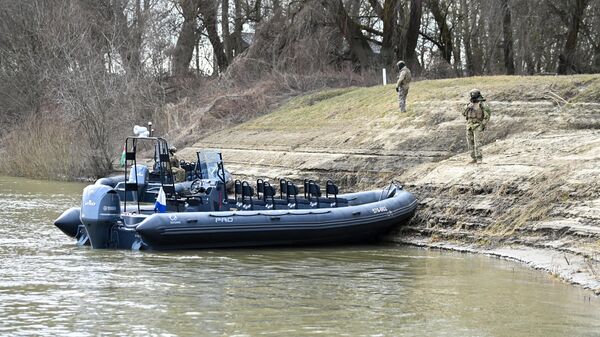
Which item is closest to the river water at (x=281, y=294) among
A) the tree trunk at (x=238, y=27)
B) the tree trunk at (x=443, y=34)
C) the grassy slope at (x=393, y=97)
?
the grassy slope at (x=393, y=97)

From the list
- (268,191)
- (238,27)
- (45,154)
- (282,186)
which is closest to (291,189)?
(282,186)

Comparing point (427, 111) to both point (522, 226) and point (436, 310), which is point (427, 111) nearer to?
point (522, 226)

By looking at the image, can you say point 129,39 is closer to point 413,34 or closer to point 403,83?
point 413,34

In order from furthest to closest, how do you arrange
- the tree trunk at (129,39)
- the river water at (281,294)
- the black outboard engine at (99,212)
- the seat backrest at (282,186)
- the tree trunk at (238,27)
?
the tree trunk at (238,27)
the tree trunk at (129,39)
the seat backrest at (282,186)
the black outboard engine at (99,212)
the river water at (281,294)

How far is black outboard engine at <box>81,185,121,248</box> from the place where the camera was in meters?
16.5

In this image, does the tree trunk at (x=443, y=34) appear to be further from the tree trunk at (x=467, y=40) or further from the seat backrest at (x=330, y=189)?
the seat backrest at (x=330, y=189)

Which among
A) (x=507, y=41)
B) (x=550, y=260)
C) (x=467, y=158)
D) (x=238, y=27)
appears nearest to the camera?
(x=550, y=260)

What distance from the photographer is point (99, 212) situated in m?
16.5

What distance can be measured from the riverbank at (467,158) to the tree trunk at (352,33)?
10.5 ft

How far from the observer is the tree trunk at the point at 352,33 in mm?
36312

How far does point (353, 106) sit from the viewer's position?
3114cm

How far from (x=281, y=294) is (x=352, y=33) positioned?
1025 inches

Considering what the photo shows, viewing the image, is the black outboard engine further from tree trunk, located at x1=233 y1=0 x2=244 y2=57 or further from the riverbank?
tree trunk, located at x1=233 y1=0 x2=244 y2=57

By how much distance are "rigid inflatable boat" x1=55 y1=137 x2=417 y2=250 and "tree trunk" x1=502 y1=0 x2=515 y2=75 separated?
13895mm
